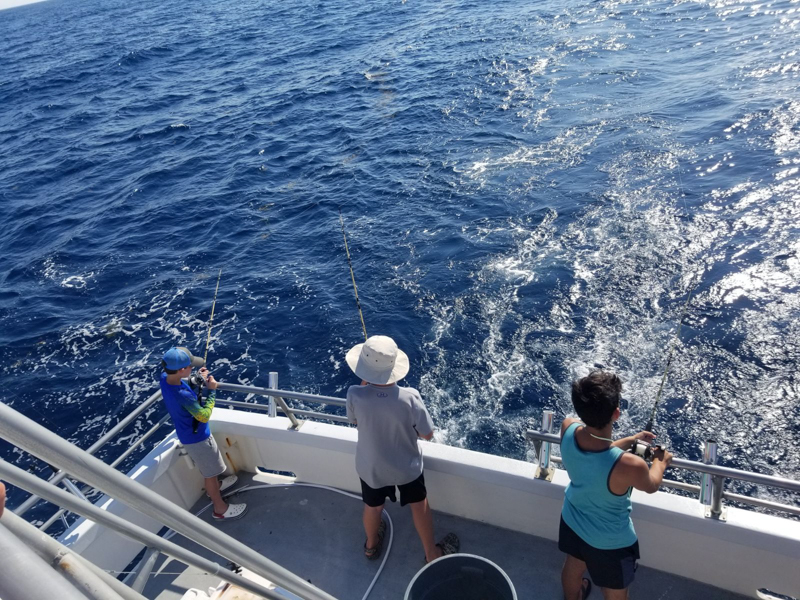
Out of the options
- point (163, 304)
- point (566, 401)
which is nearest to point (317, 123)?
point (163, 304)

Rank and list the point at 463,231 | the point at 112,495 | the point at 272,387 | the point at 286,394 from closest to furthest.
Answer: the point at 112,495 < the point at 286,394 < the point at 272,387 < the point at 463,231

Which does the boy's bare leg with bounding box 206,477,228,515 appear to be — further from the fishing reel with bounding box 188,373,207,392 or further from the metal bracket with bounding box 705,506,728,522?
the metal bracket with bounding box 705,506,728,522

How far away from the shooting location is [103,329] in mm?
11211

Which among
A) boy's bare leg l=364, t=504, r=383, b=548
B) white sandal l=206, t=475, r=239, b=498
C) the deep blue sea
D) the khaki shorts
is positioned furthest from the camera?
the deep blue sea

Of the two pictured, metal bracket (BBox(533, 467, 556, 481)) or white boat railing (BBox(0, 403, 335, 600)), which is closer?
white boat railing (BBox(0, 403, 335, 600))

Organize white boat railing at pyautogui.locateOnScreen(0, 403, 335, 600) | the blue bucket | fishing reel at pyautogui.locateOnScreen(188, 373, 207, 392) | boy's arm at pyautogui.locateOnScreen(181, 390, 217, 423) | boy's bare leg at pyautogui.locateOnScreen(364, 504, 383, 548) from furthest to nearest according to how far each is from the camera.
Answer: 1. fishing reel at pyautogui.locateOnScreen(188, 373, 207, 392)
2. boy's arm at pyautogui.locateOnScreen(181, 390, 217, 423)
3. boy's bare leg at pyautogui.locateOnScreen(364, 504, 383, 548)
4. the blue bucket
5. white boat railing at pyautogui.locateOnScreen(0, 403, 335, 600)

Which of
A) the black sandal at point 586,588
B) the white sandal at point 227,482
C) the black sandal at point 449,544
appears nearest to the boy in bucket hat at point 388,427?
the black sandal at point 449,544

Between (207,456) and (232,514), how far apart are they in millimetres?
606

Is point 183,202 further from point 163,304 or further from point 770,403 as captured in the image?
point 770,403

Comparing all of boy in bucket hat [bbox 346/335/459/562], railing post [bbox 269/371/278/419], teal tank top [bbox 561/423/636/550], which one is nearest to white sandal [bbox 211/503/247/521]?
railing post [bbox 269/371/278/419]

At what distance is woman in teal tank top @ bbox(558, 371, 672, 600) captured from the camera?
9.50 ft

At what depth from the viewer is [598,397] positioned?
285 cm

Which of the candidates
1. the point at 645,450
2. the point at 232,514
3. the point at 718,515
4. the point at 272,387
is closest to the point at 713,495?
the point at 718,515

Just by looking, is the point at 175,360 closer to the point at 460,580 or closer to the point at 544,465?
the point at 460,580
